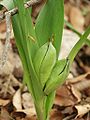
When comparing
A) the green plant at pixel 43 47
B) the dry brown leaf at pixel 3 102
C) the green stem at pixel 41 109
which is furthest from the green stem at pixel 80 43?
the dry brown leaf at pixel 3 102

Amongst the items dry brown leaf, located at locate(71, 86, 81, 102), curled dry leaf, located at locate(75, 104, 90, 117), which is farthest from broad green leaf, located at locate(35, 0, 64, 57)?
dry brown leaf, located at locate(71, 86, 81, 102)

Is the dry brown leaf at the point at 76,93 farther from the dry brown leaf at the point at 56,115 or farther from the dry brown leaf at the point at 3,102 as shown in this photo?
the dry brown leaf at the point at 3,102

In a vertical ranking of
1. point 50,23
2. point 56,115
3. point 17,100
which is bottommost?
point 56,115

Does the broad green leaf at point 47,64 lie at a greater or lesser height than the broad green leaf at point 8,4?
lesser

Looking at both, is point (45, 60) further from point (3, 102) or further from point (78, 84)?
point (78, 84)

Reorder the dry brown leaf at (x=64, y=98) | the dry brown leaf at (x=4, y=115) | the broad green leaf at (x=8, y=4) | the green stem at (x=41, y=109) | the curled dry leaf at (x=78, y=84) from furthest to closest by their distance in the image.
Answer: the curled dry leaf at (x=78, y=84)
the dry brown leaf at (x=64, y=98)
the dry brown leaf at (x=4, y=115)
the green stem at (x=41, y=109)
the broad green leaf at (x=8, y=4)

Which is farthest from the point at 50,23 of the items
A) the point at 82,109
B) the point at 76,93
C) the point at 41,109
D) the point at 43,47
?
the point at 76,93

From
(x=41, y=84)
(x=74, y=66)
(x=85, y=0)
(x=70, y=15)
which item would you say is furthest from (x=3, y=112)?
(x=85, y=0)
